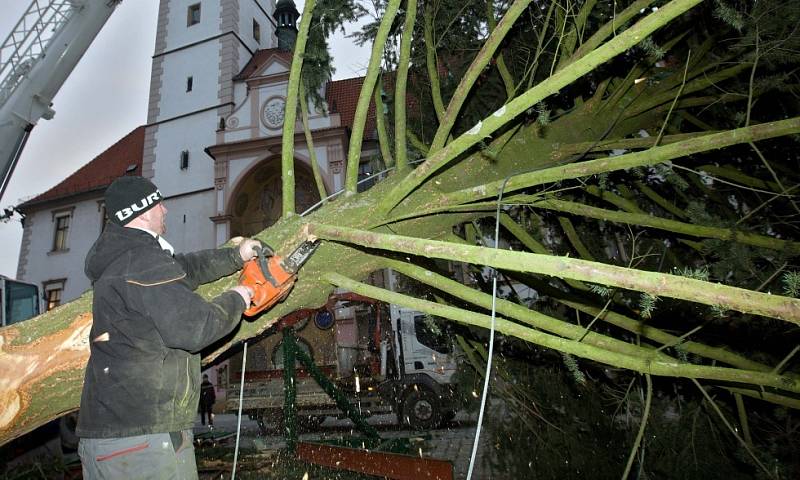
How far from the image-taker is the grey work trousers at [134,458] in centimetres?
158

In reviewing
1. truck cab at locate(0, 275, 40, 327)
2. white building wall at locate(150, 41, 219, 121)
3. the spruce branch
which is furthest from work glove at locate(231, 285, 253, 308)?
white building wall at locate(150, 41, 219, 121)

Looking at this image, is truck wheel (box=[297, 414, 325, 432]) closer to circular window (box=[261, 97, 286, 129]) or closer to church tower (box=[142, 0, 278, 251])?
church tower (box=[142, 0, 278, 251])

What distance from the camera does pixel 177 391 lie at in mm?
1712

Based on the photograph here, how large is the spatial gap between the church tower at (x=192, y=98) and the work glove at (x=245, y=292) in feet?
51.4

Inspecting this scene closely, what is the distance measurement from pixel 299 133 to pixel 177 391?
49.0 ft

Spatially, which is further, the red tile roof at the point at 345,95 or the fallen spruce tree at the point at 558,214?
the red tile roof at the point at 345,95

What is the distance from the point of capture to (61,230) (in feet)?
64.8

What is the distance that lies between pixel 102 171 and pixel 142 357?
2346 cm

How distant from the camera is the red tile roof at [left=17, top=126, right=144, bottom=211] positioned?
19.8 metres

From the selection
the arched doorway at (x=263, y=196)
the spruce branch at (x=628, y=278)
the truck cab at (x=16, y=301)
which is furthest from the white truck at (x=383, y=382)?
the arched doorway at (x=263, y=196)

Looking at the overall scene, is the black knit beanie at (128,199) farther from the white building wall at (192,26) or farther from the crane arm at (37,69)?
the white building wall at (192,26)

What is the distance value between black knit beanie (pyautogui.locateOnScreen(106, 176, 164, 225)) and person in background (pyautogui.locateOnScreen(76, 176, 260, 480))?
0.09 m

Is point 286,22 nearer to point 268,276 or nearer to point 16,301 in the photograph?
point 16,301

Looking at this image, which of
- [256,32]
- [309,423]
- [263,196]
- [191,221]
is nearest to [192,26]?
[256,32]
